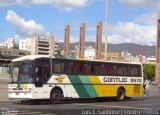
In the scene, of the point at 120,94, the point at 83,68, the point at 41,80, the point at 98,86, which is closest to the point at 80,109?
the point at 41,80

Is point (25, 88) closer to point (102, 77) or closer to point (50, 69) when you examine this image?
point (50, 69)

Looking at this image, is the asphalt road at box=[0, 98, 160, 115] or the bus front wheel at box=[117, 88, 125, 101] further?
the bus front wheel at box=[117, 88, 125, 101]

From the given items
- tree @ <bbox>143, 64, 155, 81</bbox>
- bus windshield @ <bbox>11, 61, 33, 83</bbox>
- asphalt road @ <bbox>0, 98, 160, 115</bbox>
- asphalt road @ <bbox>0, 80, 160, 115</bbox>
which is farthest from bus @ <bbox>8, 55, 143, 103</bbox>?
tree @ <bbox>143, 64, 155, 81</bbox>

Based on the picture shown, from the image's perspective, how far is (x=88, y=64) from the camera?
98.8ft

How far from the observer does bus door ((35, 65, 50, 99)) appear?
26.7 m

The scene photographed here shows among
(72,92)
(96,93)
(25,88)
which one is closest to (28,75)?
(25,88)

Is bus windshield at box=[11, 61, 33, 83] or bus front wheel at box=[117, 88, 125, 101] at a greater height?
bus windshield at box=[11, 61, 33, 83]

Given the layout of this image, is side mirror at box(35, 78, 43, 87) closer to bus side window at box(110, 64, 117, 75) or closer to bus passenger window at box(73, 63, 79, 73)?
bus passenger window at box(73, 63, 79, 73)

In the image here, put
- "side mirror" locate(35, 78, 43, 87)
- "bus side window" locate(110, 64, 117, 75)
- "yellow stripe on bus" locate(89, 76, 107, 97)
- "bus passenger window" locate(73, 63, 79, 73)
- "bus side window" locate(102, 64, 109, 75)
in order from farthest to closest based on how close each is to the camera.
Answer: "bus side window" locate(110, 64, 117, 75) < "bus side window" locate(102, 64, 109, 75) < "yellow stripe on bus" locate(89, 76, 107, 97) < "bus passenger window" locate(73, 63, 79, 73) < "side mirror" locate(35, 78, 43, 87)

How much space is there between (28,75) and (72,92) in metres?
3.59

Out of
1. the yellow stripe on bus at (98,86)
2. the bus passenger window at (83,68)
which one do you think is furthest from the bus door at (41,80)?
the yellow stripe on bus at (98,86)

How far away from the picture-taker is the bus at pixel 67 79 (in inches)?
1053

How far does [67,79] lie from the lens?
93.6 ft

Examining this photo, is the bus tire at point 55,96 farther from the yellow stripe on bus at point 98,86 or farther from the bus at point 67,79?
the yellow stripe on bus at point 98,86
